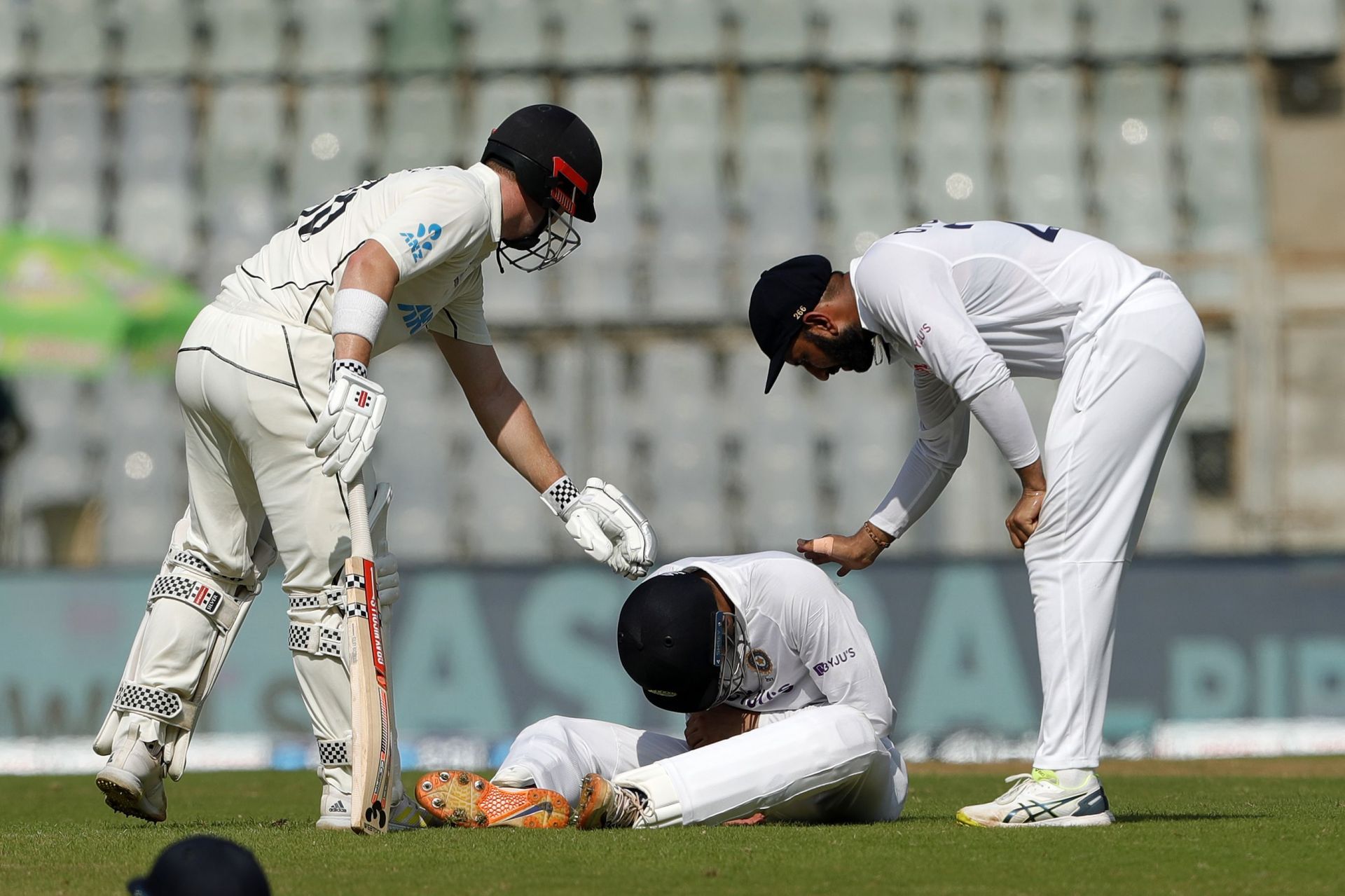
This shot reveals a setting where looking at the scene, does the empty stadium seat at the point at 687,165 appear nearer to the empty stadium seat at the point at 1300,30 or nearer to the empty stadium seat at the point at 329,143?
the empty stadium seat at the point at 329,143

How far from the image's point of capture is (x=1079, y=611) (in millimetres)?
4176

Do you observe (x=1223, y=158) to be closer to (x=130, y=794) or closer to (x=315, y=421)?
(x=315, y=421)

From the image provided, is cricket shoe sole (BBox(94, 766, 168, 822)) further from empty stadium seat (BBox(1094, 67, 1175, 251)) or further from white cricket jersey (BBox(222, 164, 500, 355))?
empty stadium seat (BBox(1094, 67, 1175, 251))

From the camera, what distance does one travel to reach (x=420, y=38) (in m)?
14.2

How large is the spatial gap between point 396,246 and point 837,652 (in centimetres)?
161

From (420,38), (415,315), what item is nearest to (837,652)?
(415,315)

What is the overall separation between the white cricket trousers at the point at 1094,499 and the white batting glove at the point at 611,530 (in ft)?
3.66

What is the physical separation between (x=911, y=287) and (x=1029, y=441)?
50 cm

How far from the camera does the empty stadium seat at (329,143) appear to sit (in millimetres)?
13461

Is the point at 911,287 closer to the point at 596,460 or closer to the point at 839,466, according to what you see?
the point at 596,460

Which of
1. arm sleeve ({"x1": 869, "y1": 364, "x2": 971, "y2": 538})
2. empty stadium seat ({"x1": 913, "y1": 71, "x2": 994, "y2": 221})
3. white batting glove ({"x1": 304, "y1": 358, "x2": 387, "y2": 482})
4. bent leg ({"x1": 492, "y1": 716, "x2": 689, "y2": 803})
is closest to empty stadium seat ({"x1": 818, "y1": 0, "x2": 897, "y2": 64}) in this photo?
empty stadium seat ({"x1": 913, "y1": 71, "x2": 994, "y2": 221})

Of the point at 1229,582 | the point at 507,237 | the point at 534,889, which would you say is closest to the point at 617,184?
the point at 1229,582

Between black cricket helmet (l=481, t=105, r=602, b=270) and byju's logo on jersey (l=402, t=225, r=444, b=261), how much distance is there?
29 cm

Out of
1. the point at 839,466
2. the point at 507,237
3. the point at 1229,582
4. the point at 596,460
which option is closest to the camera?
the point at 507,237
